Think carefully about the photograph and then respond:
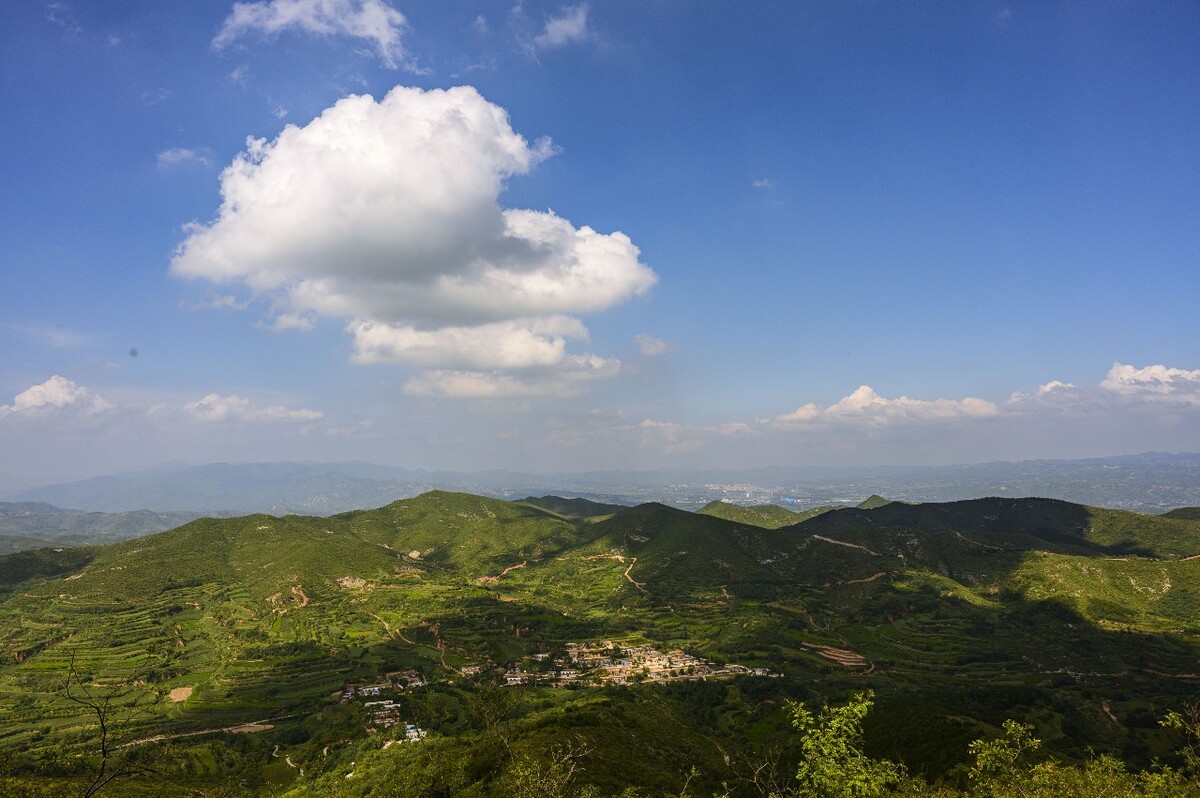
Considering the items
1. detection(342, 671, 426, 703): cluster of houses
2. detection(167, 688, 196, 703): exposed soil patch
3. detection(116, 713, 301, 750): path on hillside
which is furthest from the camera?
detection(342, 671, 426, 703): cluster of houses

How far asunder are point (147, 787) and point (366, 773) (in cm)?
3894

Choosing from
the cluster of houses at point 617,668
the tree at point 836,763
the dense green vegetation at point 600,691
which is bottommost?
the cluster of houses at point 617,668

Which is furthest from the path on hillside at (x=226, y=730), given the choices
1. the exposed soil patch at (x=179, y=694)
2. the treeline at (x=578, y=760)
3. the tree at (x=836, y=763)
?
the tree at (x=836, y=763)

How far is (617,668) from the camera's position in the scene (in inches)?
6245

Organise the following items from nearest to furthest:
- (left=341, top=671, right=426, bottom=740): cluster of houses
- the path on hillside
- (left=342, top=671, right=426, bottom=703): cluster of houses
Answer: the path on hillside < (left=341, top=671, right=426, bottom=740): cluster of houses < (left=342, top=671, right=426, bottom=703): cluster of houses

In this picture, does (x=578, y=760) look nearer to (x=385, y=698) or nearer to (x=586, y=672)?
(x=586, y=672)

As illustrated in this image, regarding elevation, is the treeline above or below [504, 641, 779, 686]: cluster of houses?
above

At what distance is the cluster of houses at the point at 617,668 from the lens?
149m

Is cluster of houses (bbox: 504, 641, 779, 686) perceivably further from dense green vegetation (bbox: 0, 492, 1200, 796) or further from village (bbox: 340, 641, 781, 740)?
dense green vegetation (bbox: 0, 492, 1200, 796)

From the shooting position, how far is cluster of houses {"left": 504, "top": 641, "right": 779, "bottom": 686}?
14875cm

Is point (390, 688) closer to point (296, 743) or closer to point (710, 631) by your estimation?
point (296, 743)

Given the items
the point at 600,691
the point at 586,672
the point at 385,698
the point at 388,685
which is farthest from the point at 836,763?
the point at 388,685

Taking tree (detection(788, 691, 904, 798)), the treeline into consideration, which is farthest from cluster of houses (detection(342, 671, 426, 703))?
tree (detection(788, 691, 904, 798))

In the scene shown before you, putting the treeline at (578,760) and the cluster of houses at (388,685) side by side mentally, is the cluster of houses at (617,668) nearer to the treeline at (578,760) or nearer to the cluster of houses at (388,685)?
the treeline at (578,760)
